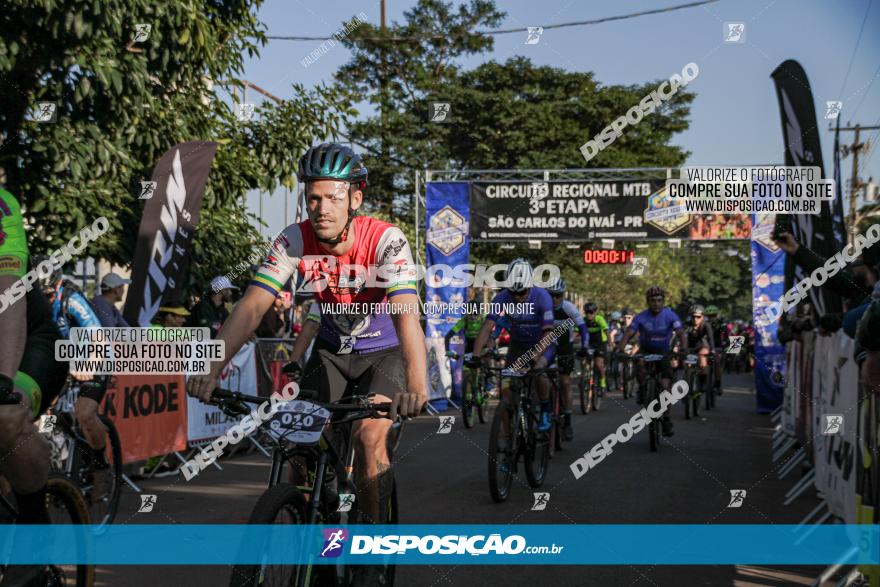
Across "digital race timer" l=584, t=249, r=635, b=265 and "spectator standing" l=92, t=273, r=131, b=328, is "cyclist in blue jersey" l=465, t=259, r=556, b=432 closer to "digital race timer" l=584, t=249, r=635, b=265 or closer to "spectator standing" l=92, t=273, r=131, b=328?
"spectator standing" l=92, t=273, r=131, b=328

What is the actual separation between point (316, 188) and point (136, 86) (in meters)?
7.67

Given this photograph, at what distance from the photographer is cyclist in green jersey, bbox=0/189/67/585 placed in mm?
3391

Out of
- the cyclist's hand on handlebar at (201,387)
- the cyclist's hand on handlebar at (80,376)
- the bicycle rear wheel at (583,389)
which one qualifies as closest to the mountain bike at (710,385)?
the bicycle rear wheel at (583,389)

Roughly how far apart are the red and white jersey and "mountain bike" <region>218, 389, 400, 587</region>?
63 centimetres

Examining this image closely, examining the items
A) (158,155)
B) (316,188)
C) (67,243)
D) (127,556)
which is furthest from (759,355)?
(316,188)

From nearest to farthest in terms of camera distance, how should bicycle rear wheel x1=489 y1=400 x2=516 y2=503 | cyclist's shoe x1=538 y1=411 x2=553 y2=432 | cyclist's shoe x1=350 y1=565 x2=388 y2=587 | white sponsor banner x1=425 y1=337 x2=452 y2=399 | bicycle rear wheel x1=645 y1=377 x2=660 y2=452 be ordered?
cyclist's shoe x1=350 y1=565 x2=388 y2=587 < bicycle rear wheel x1=489 y1=400 x2=516 y2=503 < cyclist's shoe x1=538 y1=411 x2=553 y2=432 < bicycle rear wheel x1=645 y1=377 x2=660 y2=452 < white sponsor banner x1=425 y1=337 x2=452 y2=399

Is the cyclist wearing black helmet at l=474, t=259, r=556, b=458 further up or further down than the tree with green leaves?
further down

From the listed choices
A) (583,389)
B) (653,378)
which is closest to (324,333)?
(653,378)

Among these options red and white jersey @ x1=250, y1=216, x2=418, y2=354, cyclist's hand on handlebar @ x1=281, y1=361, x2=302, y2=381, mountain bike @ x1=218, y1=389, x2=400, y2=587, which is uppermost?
red and white jersey @ x1=250, y1=216, x2=418, y2=354

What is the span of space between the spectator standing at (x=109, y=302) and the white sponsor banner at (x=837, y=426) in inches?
251

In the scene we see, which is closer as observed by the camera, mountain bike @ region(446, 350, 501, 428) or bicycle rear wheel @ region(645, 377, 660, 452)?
bicycle rear wheel @ region(645, 377, 660, 452)

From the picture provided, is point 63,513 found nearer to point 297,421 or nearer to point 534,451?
point 297,421

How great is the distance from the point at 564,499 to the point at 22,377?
19.5 feet

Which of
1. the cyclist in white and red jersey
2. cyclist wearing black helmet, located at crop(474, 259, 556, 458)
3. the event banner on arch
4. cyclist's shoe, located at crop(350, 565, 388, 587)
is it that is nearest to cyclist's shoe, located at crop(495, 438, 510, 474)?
cyclist wearing black helmet, located at crop(474, 259, 556, 458)
